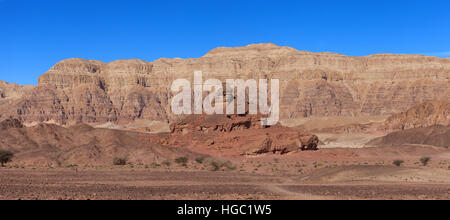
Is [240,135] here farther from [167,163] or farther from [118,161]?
[118,161]

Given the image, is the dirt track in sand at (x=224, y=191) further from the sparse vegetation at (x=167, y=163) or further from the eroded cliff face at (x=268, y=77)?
the eroded cliff face at (x=268, y=77)

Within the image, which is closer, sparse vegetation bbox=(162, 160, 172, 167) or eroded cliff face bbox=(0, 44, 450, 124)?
sparse vegetation bbox=(162, 160, 172, 167)

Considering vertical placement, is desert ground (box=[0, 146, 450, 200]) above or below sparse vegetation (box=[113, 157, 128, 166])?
above

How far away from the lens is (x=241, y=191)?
19.5 metres

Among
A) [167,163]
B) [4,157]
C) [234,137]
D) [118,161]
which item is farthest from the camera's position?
[234,137]

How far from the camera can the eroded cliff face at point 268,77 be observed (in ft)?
539

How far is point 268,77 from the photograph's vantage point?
175 metres

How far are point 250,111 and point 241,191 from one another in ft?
100

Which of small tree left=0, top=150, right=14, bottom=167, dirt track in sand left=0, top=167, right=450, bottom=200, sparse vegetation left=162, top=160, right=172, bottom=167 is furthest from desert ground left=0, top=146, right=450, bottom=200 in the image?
small tree left=0, top=150, right=14, bottom=167

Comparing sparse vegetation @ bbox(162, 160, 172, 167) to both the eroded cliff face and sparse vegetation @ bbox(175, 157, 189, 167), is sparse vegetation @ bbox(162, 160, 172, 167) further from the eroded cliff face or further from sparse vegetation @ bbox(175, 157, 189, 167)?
the eroded cliff face

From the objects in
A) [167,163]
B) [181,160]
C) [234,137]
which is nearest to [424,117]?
[234,137]

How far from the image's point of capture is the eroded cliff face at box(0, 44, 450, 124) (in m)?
164
